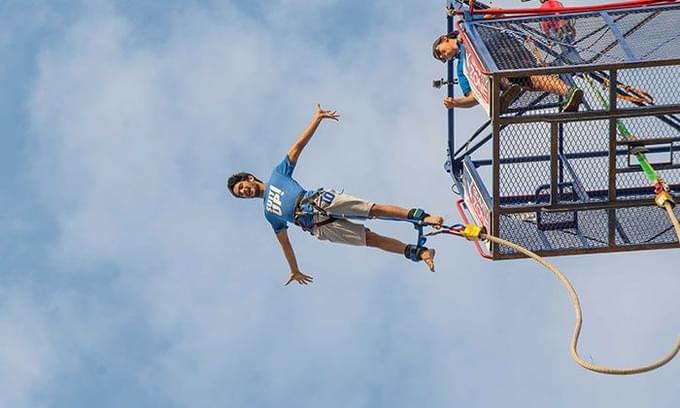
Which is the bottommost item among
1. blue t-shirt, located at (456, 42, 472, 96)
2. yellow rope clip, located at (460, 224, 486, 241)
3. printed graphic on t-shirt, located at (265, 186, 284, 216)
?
yellow rope clip, located at (460, 224, 486, 241)

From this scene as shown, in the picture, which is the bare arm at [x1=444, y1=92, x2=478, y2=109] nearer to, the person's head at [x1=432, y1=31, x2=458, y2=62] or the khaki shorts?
the person's head at [x1=432, y1=31, x2=458, y2=62]

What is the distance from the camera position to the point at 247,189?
23.4 meters

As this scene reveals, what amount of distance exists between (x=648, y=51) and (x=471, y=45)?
2.31 m

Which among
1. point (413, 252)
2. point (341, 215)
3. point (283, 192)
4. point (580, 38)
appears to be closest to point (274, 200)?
point (283, 192)

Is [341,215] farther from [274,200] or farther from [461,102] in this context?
[461,102]

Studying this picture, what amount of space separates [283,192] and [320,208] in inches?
22.7

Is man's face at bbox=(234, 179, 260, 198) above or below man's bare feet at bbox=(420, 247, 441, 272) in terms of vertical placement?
above

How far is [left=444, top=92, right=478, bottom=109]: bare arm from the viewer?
2409 cm

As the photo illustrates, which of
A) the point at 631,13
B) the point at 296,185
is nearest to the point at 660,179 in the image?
the point at 631,13

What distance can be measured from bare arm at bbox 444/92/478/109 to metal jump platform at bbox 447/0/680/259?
14.9 inches

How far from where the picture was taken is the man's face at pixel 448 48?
79.6 ft

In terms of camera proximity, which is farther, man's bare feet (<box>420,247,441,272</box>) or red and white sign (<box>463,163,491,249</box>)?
red and white sign (<box>463,163,491,249</box>)

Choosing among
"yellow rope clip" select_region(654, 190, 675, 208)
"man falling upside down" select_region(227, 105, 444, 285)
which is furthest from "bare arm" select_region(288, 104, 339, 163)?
"yellow rope clip" select_region(654, 190, 675, 208)

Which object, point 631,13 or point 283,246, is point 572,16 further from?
point 283,246
